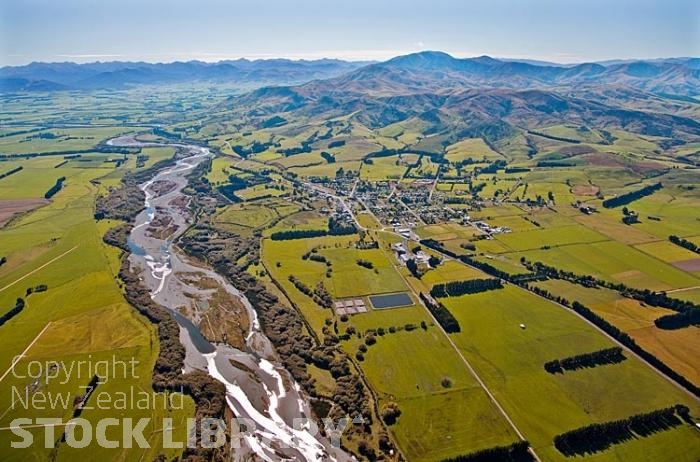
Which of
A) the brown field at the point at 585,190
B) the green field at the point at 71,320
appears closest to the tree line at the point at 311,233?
the green field at the point at 71,320

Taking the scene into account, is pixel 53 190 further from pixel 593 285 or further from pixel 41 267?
pixel 593 285

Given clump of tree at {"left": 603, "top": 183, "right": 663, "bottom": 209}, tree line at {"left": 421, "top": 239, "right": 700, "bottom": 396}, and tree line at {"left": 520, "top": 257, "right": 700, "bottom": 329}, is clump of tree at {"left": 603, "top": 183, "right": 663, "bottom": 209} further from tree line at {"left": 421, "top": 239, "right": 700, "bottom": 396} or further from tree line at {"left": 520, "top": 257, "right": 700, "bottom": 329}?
tree line at {"left": 421, "top": 239, "right": 700, "bottom": 396}

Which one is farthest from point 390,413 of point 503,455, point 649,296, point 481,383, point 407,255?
point 649,296

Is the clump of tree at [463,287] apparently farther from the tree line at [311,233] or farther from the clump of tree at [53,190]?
the clump of tree at [53,190]

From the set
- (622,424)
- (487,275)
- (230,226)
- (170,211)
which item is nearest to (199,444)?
(622,424)

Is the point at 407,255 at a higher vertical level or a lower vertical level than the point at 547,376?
higher
